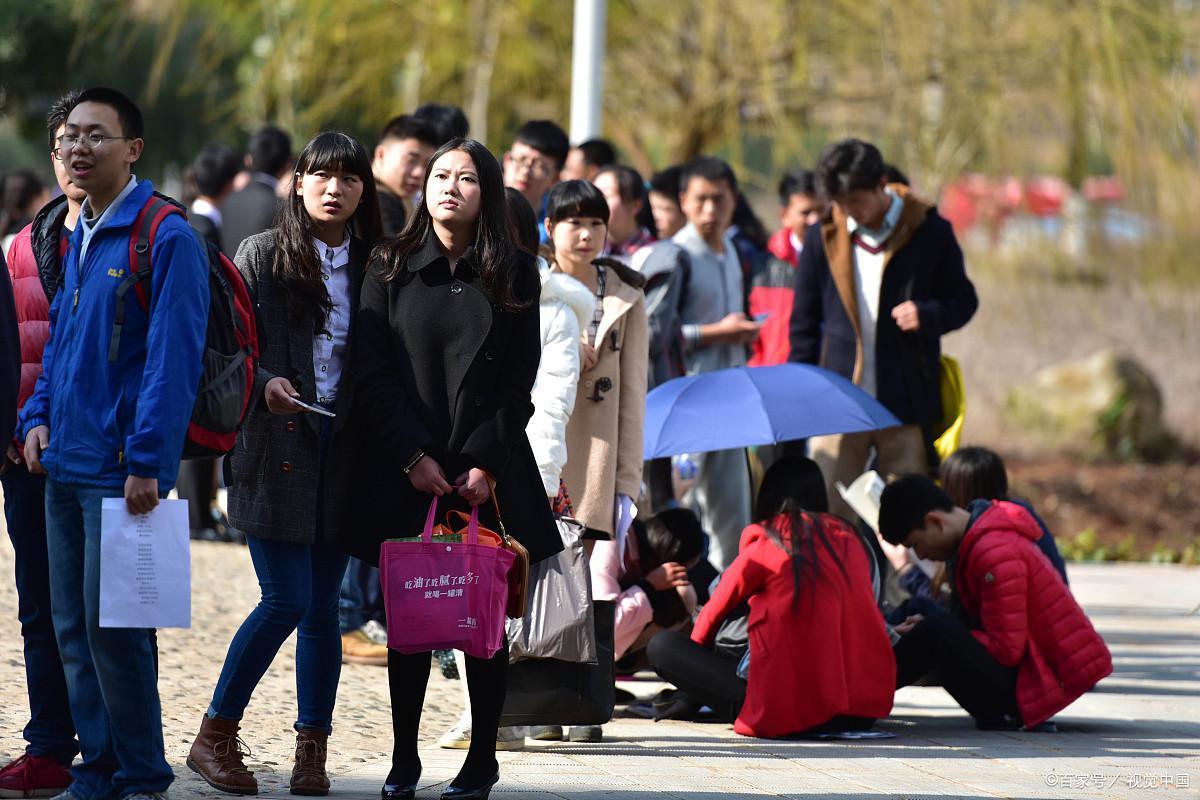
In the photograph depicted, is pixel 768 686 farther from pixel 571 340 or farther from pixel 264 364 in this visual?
pixel 264 364

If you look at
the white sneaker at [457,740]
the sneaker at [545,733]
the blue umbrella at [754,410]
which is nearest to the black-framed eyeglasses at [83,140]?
the white sneaker at [457,740]

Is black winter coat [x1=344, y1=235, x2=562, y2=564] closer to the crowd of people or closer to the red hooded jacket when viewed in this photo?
the crowd of people

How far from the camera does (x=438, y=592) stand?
14.4 feet

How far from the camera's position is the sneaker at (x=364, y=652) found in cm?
682

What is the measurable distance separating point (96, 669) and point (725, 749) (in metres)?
2.16

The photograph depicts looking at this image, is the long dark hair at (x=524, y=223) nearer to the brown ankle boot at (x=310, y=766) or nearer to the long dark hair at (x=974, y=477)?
the brown ankle boot at (x=310, y=766)

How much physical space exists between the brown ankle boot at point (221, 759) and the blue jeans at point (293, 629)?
0.04 metres

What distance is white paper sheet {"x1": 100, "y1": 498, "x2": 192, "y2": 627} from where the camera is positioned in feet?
13.2

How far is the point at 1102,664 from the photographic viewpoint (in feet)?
19.7

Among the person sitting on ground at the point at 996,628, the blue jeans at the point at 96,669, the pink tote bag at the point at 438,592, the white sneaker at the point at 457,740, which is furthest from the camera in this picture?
the person sitting on ground at the point at 996,628

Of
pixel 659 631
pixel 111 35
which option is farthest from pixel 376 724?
pixel 111 35

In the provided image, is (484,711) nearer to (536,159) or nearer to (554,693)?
(554,693)

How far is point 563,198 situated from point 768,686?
5.55 feet

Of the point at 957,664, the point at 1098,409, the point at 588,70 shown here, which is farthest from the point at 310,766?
the point at 1098,409
